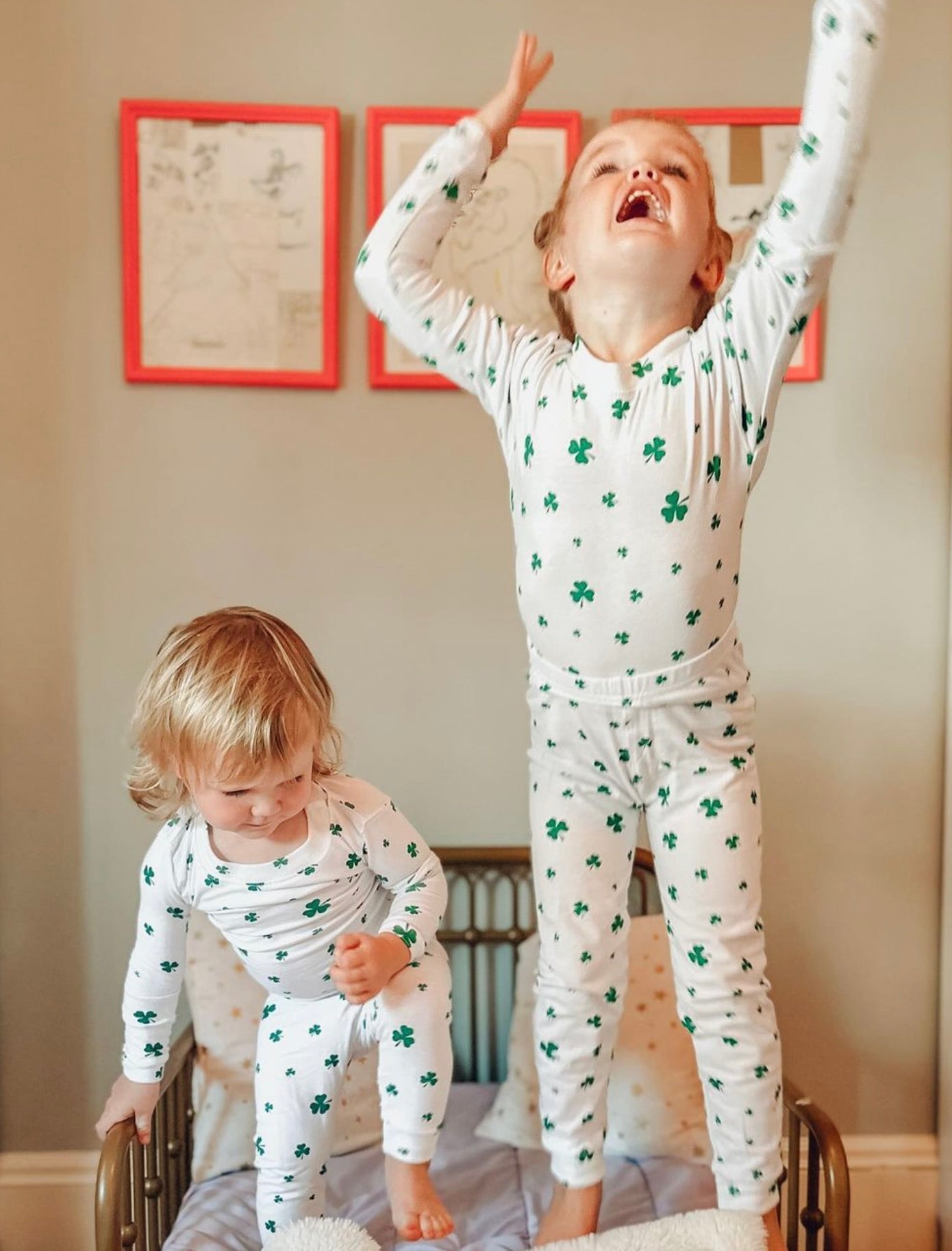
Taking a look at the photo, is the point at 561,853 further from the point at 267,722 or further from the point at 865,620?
the point at 865,620

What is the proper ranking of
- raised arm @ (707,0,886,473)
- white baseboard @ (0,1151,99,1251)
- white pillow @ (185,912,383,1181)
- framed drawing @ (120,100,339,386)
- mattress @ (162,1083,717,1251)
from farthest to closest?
white baseboard @ (0,1151,99,1251) < framed drawing @ (120,100,339,386) < white pillow @ (185,912,383,1181) < mattress @ (162,1083,717,1251) < raised arm @ (707,0,886,473)

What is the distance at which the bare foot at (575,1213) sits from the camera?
1.21 meters

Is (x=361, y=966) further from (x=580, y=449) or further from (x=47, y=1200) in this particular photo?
(x=47, y=1200)

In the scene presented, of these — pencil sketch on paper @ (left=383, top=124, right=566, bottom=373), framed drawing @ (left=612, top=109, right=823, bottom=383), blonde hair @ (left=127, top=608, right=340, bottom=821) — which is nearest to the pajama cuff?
blonde hair @ (left=127, top=608, right=340, bottom=821)

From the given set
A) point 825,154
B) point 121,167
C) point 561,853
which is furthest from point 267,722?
point 121,167

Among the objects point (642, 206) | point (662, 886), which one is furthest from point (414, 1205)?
point (642, 206)

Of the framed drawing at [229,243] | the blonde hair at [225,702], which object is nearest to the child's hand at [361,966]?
the blonde hair at [225,702]

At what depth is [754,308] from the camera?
3.45ft

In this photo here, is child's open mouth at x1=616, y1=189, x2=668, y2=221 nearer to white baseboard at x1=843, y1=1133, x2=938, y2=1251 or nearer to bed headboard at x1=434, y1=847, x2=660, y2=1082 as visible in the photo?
bed headboard at x1=434, y1=847, x2=660, y2=1082

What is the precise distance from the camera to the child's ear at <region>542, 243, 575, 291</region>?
115 cm

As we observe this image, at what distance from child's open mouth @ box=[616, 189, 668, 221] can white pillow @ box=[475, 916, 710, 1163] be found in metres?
1.04

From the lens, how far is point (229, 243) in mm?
1677

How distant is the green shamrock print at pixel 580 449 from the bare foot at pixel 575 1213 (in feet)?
2.66

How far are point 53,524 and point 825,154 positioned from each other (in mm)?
1281
